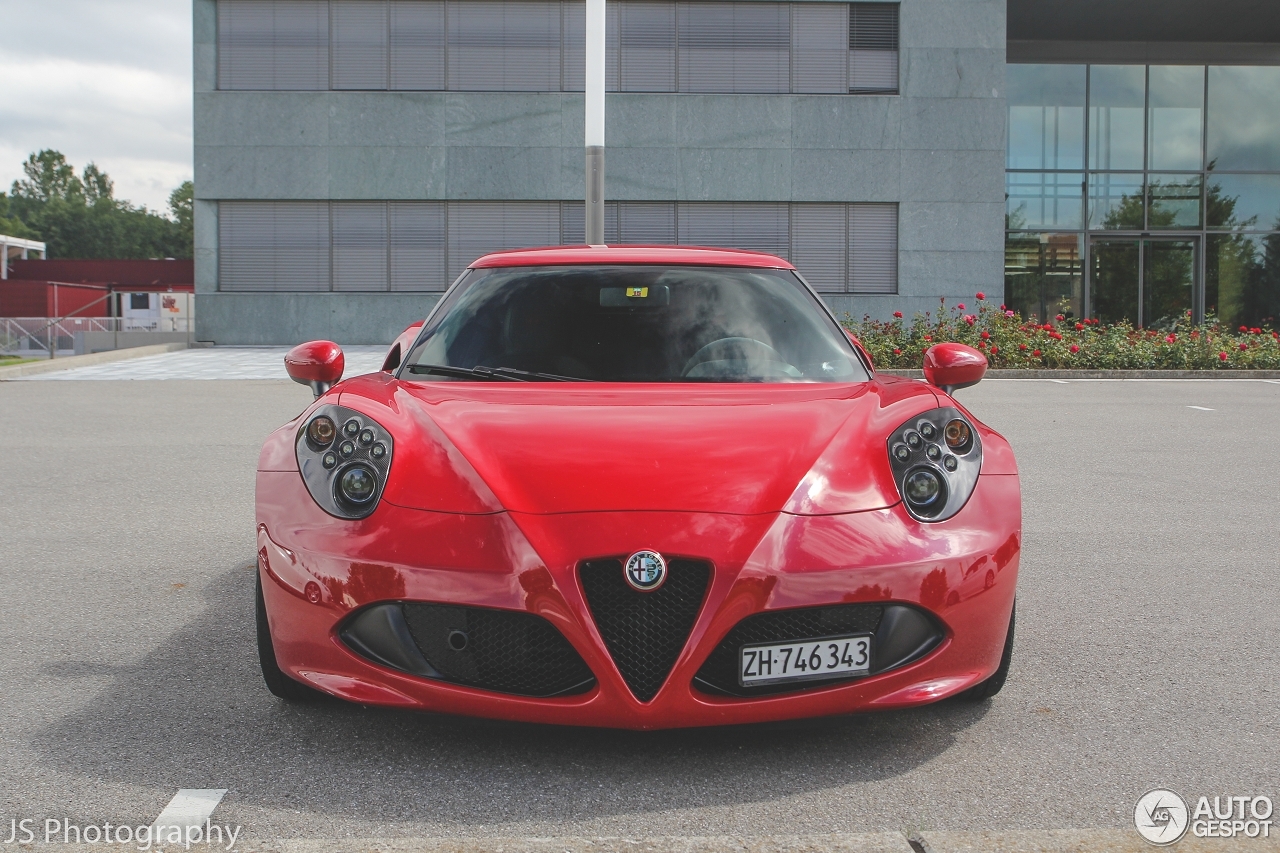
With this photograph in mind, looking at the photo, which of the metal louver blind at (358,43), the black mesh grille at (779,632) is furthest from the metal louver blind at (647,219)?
the black mesh grille at (779,632)

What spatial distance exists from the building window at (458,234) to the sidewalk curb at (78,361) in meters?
2.16

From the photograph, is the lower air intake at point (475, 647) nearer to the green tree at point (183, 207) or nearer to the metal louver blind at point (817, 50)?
the metal louver blind at point (817, 50)

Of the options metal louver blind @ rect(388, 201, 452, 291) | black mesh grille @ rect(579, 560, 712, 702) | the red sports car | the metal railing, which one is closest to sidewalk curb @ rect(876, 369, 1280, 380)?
metal louver blind @ rect(388, 201, 452, 291)

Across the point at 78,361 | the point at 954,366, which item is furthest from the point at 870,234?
the point at 954,366

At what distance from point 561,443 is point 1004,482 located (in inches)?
46.0

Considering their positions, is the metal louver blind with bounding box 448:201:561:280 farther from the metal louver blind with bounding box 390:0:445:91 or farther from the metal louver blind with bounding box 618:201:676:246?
the metal louver blind with bounding box 390:0:445:91

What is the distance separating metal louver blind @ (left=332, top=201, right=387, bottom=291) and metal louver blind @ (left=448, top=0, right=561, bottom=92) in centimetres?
313

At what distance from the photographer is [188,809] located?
2783 millimetres

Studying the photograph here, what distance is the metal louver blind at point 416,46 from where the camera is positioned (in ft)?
83.9

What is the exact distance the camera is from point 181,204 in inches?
6304

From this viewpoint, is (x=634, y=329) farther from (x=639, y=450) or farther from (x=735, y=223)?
(x=735, y=223)

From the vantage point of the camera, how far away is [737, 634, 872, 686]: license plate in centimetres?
296

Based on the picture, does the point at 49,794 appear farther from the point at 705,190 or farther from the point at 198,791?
the point at 705,190

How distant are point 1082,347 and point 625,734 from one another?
17918 millimetres
